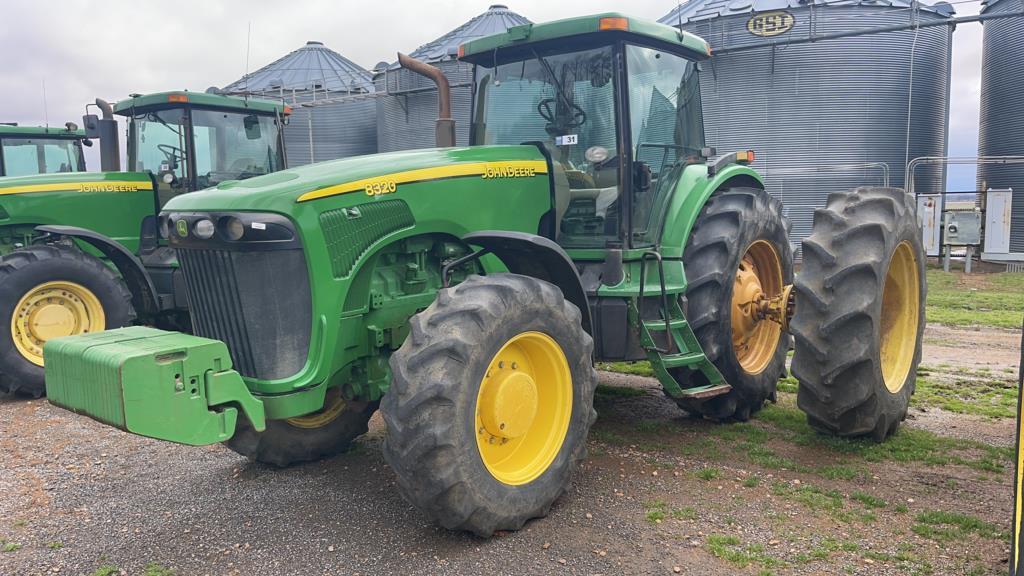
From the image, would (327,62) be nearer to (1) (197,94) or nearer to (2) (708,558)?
(1) (197,94)

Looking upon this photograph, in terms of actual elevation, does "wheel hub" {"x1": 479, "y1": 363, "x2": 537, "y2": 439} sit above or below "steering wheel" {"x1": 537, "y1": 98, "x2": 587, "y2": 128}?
below

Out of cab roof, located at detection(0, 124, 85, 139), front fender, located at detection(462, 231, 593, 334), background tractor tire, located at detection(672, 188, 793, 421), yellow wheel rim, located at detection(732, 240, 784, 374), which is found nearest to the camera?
front fender, located at detection(462, 231, 593, 334)

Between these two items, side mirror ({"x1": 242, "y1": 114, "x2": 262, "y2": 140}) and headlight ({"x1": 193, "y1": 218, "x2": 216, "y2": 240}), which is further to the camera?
side mirror ({"x1": 242, "y1": 114, "x2": 262, "y2": 140})

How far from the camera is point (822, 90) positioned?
16828 millimetres

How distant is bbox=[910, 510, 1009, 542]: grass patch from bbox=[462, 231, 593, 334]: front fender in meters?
1.88

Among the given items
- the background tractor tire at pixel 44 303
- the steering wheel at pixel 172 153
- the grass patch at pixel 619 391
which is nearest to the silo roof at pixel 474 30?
the steering wheel at pixel 172 153

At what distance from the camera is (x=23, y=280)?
279 inches

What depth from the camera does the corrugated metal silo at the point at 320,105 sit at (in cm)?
2336

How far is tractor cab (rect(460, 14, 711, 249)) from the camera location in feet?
15.6

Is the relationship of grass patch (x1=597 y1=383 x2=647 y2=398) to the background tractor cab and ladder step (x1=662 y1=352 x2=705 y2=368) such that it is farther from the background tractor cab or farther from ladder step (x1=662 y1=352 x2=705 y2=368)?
the background tractor cab

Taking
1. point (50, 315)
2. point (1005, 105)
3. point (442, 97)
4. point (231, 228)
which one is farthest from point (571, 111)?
point (1005, 105)

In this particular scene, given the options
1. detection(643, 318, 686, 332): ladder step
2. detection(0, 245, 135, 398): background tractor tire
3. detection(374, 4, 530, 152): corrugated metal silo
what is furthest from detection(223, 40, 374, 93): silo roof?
detection(643, 318, 686, 332): ladder step

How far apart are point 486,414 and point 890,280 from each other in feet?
10.5

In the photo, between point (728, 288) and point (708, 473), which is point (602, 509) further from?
point (728, 288)
